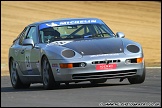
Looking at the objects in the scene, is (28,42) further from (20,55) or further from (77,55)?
(77,55)

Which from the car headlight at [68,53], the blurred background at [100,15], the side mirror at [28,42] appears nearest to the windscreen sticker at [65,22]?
the side mirror at [28,42]

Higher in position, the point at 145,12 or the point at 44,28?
the point at 44,28

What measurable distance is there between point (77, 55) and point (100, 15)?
29.5 meters

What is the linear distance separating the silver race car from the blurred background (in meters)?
16.0

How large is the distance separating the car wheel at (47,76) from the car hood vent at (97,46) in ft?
1.60

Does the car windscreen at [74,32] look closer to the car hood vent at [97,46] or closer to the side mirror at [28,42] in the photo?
the side mirror at [28,42]

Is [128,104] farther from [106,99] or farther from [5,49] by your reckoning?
[5,49]

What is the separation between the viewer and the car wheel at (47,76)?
13.2 metres

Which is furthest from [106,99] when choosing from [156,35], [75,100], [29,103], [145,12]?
[145,12]

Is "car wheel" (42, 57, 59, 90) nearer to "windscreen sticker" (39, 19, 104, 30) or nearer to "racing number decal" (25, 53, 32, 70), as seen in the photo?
"racing number decal" (25, 53, 32, 70)

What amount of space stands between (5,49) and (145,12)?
1536 cm

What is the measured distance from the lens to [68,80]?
1307 cm

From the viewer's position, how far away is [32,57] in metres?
14.2

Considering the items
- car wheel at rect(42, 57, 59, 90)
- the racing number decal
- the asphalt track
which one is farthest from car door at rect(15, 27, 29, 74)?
the asphalt track
